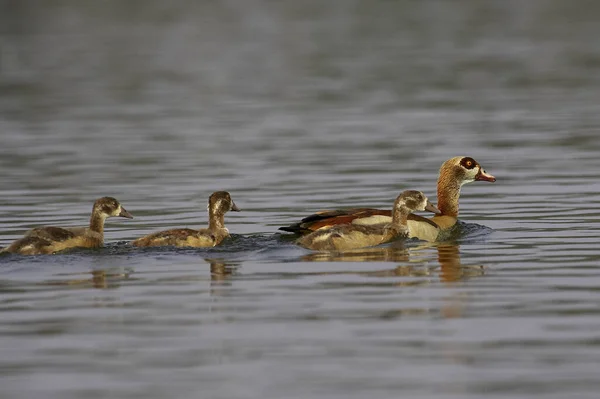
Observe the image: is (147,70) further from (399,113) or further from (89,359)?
(89,359)

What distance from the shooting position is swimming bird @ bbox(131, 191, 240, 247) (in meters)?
17.2

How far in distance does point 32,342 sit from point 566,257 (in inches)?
249

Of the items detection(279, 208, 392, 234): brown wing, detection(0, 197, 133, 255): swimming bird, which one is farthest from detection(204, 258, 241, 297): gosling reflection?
detection(0, 197, 133, 255): swimming bird

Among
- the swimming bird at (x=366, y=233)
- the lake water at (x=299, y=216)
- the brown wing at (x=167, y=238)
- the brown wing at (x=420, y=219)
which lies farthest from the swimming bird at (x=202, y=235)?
the brown wing at (x=420, y=219)

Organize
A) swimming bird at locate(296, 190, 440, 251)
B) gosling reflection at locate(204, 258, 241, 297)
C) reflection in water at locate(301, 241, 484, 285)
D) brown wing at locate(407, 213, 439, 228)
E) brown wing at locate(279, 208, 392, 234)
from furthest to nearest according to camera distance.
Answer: brown wing at locate(407, 213, 439, 228), brown wing at locate(279, 208, 392, 234), swimming bird at locate(296, 190, 440, 251), reflection in water at locate(301, 241, 484, 285), gosling reflection at locate(204, 258, 241, 297)

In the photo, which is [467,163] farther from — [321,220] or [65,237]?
[65,237]

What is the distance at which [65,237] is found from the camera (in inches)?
677

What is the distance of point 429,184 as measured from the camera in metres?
23.6

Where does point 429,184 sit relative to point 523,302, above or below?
above

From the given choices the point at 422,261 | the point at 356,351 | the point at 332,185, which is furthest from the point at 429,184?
the point at 356,351

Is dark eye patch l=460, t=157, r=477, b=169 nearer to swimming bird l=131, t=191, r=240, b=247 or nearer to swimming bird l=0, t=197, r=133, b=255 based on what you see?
swimming bird l=131, t=191, r=240, b=247

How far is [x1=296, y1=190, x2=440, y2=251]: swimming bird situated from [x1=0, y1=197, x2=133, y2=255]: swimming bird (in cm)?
232

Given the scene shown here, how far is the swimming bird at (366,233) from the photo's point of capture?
17359mm

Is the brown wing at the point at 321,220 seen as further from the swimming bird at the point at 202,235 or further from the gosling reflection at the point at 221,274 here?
the gosling reflection at the point at 221,274
